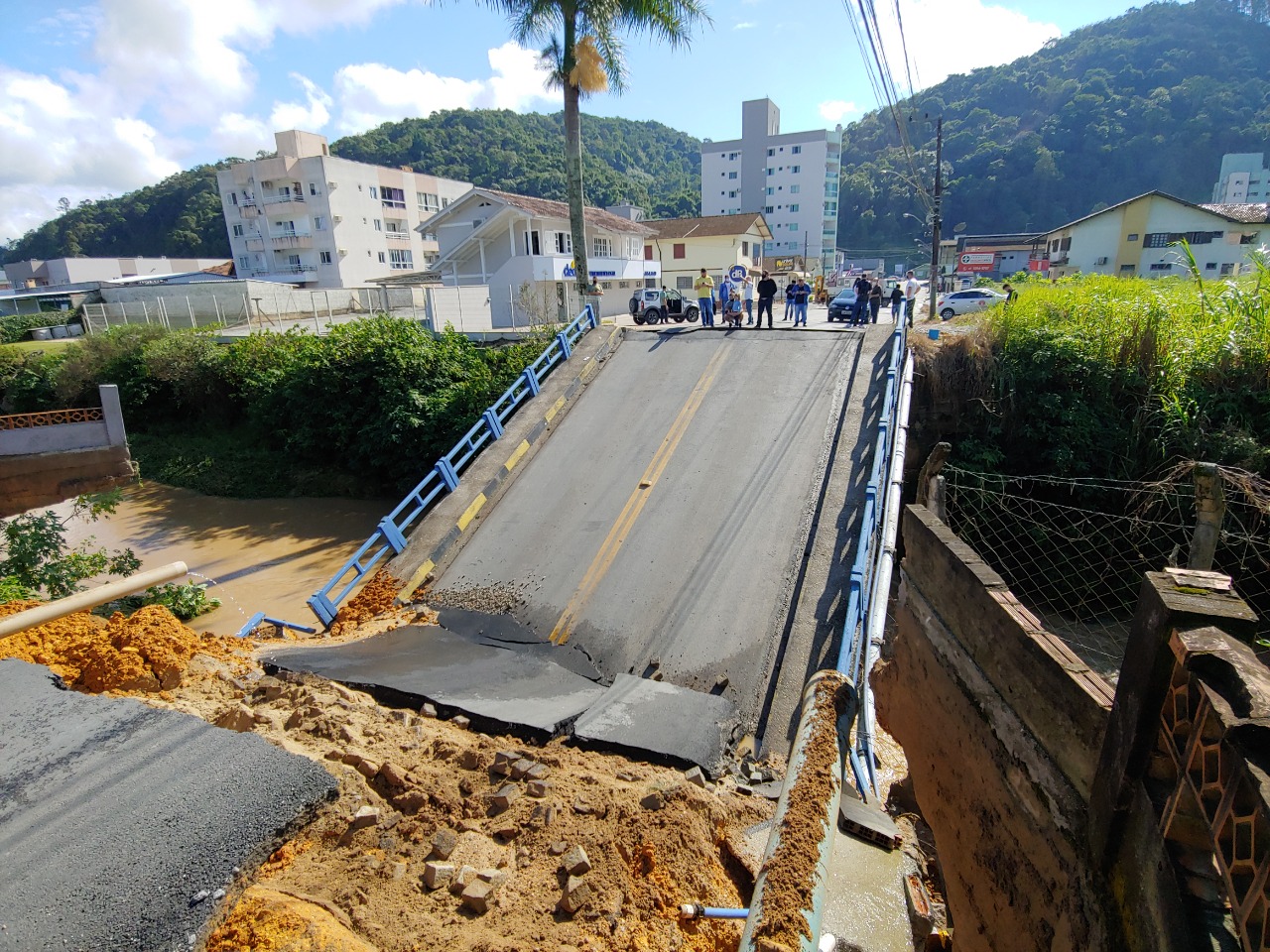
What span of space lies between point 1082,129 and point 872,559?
12994cm

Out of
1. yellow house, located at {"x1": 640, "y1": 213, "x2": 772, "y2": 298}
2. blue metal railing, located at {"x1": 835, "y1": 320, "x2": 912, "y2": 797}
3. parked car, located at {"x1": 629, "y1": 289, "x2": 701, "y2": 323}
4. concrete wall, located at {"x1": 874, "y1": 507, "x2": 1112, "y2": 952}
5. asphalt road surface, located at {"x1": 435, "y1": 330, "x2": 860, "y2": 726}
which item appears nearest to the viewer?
concrete wall, located at {"x1": 874, "y1": 507, "x2": 1112, "y2": 952}

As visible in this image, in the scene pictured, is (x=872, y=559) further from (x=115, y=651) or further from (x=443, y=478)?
(x=115, y=651)

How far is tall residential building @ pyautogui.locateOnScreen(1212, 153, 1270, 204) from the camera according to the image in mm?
85562

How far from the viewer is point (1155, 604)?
365cm

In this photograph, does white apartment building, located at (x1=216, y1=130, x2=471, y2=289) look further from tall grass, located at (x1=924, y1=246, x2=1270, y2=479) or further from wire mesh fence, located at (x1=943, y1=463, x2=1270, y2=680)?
wire mesh fence, located at (x1=943, y1=463, x2=1270, y2=680)

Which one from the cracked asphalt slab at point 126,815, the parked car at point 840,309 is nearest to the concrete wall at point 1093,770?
the cracked asphalt slab at point 126,815

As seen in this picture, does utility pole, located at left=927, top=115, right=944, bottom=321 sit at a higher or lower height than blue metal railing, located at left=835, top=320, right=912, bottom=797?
higher

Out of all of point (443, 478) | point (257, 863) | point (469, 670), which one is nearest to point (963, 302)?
point (443, 478)

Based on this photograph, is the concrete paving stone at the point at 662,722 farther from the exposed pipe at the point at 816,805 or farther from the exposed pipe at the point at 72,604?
the exposed pipe at the point at 72,604

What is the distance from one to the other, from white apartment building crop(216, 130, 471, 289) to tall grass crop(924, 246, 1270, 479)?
55219 millimetres

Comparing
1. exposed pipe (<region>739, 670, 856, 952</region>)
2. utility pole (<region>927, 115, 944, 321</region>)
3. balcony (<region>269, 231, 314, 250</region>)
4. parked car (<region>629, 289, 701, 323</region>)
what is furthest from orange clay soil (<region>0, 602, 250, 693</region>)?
balcony (<region>269, 231, 314, 250</region>)

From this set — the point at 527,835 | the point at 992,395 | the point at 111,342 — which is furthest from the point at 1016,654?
the point at 111,342

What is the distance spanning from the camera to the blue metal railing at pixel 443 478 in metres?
8.77

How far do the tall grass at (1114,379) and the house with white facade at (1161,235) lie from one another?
3280cm
